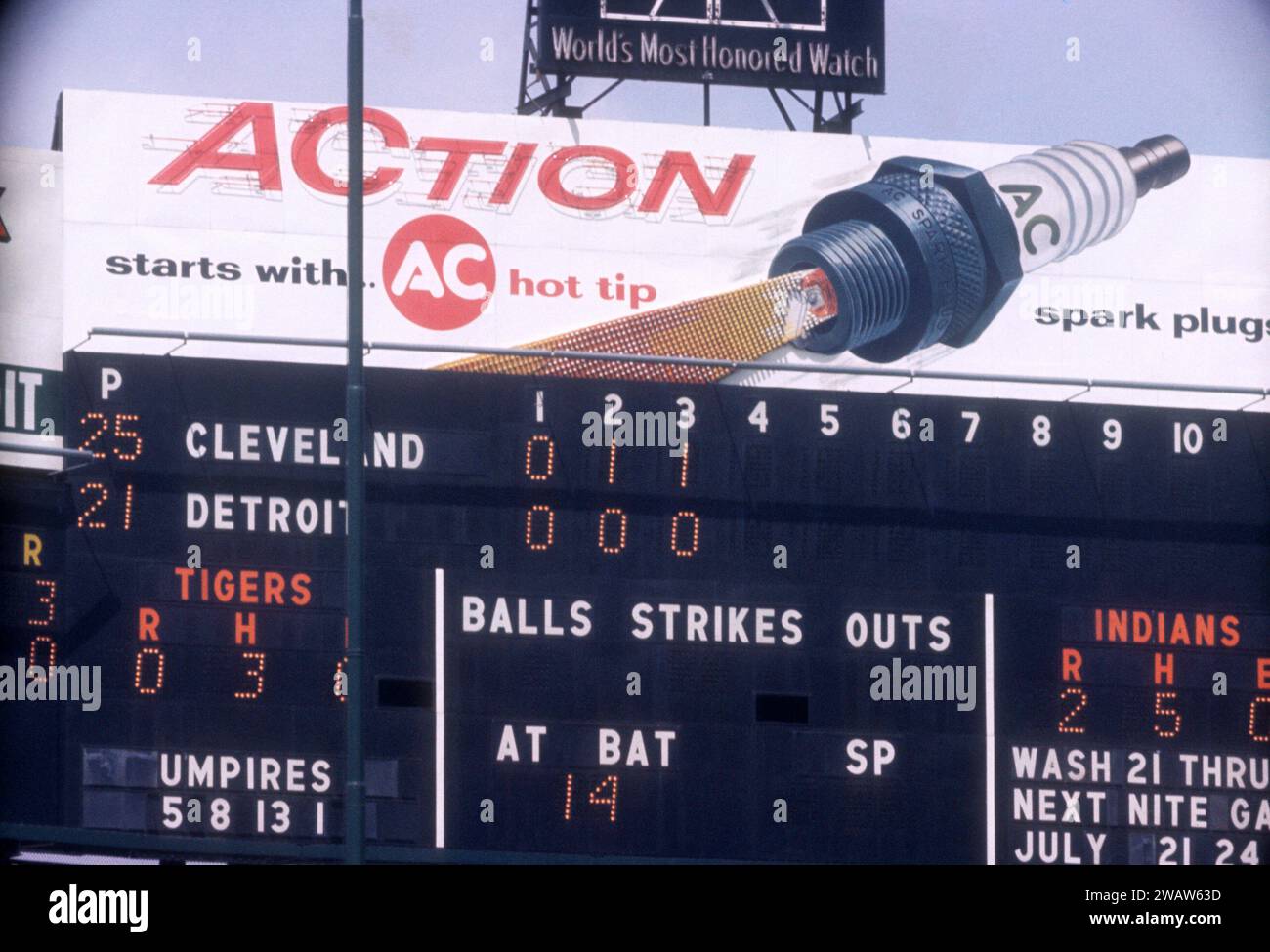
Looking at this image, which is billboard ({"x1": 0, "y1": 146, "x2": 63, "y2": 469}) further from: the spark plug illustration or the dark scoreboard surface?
the spark plug illustration

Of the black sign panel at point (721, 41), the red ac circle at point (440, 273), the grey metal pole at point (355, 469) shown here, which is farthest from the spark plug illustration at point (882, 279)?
the grey metal pole at point (355, 469)

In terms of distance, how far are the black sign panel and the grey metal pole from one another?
4.17 meters

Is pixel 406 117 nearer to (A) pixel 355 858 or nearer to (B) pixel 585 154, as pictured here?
(B) pixel 585 154

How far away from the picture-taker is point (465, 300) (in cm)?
1636

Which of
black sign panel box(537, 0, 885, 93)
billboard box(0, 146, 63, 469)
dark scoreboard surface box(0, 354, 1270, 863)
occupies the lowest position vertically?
dark scoreboard surface box(0, 354, 1270, 863)

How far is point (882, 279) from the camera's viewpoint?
645 inches

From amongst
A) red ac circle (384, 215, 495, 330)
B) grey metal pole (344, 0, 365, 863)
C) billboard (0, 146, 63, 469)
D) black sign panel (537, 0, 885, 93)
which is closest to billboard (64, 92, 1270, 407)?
red ac circle (384, 215, 495, 330)

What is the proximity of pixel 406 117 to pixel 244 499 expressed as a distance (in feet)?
10.6

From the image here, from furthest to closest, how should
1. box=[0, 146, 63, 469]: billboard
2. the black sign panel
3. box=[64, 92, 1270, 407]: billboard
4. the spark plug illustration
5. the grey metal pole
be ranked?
the black sign panel → the spark plug illustration → box=[64, 92, 1270, 407]: billboard → box=[0, 146, 63, 469]: billboard → the grey metal pole

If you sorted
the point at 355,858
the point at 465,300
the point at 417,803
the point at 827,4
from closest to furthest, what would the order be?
the point at 355,858
the point at 417,803
the point at 465,300
the point at 827,4

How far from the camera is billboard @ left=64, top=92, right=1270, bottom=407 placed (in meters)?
15.8

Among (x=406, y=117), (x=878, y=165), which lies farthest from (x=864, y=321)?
(x=406, y=117)

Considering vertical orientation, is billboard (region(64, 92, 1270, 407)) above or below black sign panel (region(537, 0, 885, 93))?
below

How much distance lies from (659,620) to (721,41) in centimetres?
491
